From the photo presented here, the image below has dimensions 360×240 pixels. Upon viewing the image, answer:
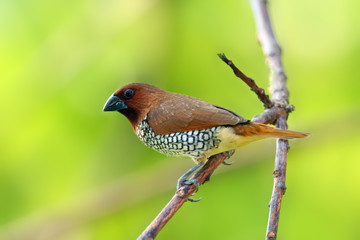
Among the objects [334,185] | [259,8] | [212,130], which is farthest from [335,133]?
→ [212,130]

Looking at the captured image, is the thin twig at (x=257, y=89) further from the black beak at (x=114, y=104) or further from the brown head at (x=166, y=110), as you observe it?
the black beak at (x=114, y=104)

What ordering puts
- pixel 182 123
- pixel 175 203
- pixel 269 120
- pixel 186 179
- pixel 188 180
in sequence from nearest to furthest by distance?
1. pixel 175 203
2. pixel 188 180
3. pixel 269 120
4. pixel 186 179
5. pixel 182 123

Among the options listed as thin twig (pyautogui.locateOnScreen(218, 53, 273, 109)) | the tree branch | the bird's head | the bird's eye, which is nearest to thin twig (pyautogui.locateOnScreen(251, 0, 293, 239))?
the tree branch

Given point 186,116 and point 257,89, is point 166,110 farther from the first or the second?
point 257,89

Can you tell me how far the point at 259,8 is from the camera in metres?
Answer: 4.35

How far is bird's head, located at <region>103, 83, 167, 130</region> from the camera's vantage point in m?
4.18

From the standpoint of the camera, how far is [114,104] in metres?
4.15

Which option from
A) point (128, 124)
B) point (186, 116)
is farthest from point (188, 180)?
point (128, 124)

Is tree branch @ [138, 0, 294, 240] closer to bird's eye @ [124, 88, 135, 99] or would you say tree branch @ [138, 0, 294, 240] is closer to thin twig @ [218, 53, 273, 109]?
thin twig @ [218, 53, 273, 109]

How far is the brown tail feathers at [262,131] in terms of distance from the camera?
319 centimetres

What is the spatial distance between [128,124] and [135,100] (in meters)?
1.62

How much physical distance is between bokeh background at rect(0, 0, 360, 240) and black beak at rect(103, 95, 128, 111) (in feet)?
4.89

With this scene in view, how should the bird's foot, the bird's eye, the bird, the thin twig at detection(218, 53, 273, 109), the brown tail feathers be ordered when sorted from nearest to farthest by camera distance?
the thin twig at detection(218, 53, 273, 109), the brown tail feathers, the bird's foot, the bird, the bird's eye

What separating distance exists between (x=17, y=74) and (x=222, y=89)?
7.39 ft
